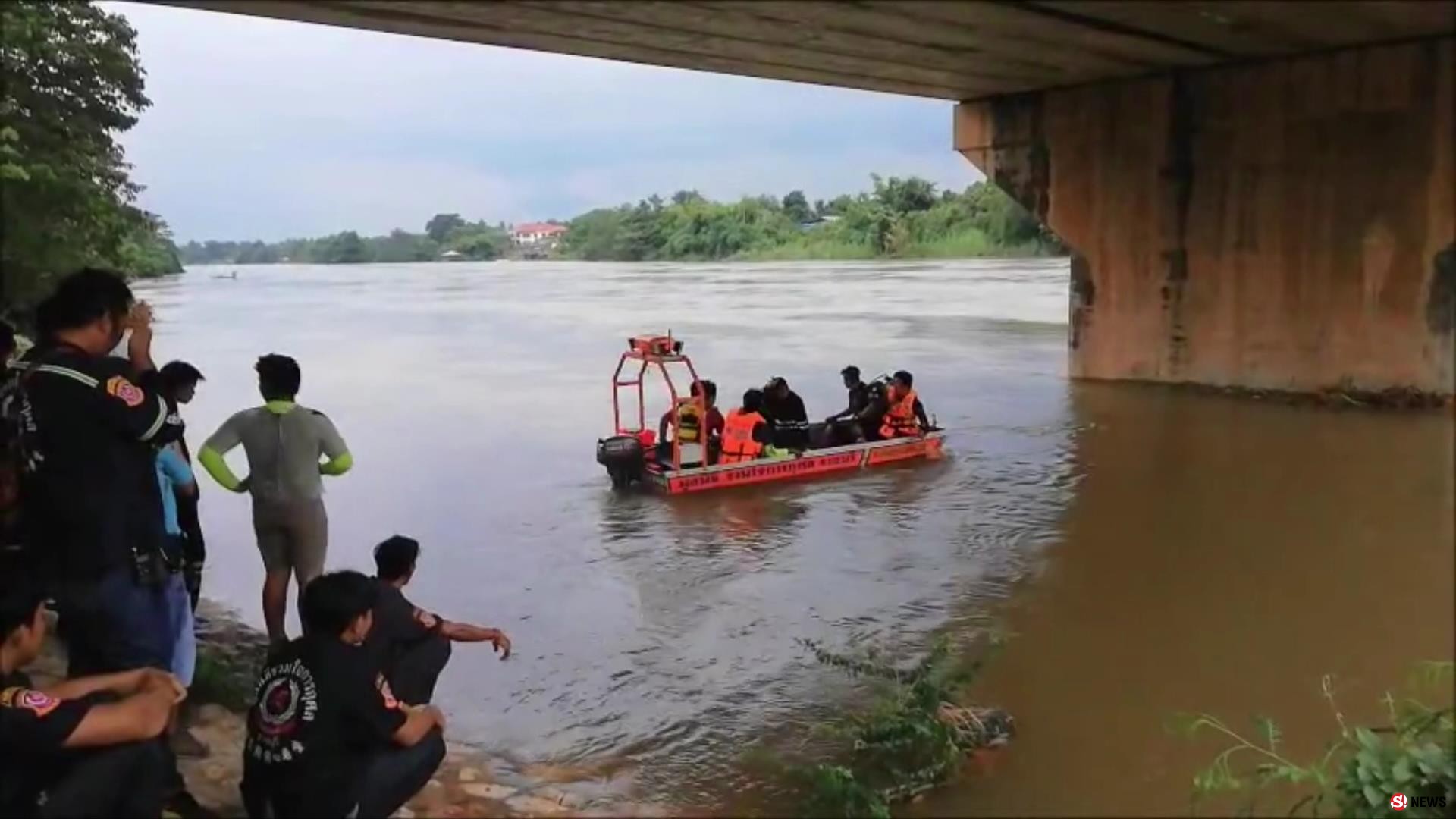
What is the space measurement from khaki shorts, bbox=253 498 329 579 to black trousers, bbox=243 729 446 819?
1.67 m

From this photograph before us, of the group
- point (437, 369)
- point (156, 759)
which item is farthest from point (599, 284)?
point (156, 759)

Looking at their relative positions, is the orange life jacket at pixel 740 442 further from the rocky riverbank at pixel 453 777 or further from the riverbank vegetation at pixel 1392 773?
the riverbank vegetation at pixel 1392 773

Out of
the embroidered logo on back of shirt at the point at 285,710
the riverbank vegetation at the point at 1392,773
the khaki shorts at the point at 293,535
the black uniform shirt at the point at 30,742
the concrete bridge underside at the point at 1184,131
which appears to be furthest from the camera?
the khaki shorts at the point at 293,535

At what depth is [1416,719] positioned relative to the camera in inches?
111

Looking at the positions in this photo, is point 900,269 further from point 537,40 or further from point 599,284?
point 537,40

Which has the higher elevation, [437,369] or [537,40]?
[537,40]

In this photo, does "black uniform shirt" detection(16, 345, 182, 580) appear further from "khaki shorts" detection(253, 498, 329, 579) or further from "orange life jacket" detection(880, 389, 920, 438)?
"orange life jacket" detection(880, 389, 920, 438)

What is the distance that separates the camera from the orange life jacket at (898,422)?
1219 centimetres

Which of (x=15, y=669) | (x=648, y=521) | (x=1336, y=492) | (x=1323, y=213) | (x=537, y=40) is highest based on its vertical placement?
(x=537, y=40)

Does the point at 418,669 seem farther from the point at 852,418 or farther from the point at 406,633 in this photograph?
the point at 852,418

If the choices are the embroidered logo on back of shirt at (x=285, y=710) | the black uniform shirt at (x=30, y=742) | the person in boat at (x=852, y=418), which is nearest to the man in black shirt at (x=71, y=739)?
the black uniform shirt at (x=30, y=742)

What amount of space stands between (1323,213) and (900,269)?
46481 millimetres

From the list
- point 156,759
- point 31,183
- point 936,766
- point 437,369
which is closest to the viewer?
point 156,759

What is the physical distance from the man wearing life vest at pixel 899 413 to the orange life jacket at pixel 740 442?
1.62 metres
